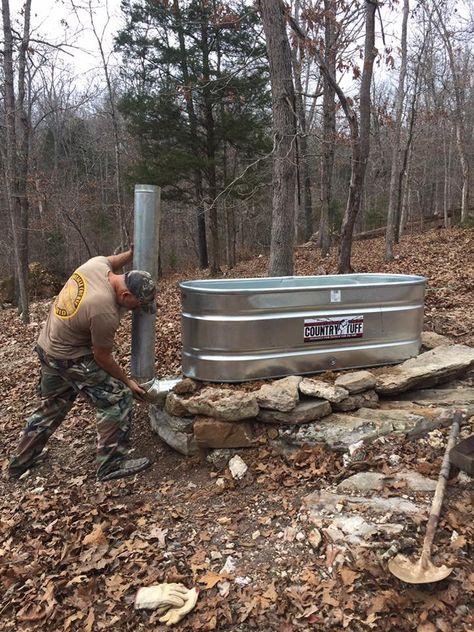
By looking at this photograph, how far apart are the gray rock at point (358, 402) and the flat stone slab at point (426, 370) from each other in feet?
0.30

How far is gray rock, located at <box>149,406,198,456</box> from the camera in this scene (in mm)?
3680

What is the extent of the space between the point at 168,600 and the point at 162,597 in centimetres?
4

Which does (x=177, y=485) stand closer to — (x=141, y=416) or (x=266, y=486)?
(x=266, y=486)

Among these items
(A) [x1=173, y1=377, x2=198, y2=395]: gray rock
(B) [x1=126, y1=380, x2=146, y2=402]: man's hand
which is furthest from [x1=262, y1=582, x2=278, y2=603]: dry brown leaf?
(B) [x1=126, y1=380, x2=146, y2=402]: man's hand

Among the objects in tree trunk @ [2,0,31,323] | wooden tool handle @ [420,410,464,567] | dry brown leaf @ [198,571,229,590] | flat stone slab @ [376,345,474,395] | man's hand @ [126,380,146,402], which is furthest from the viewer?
tree trunk @ [2,0,31,323]

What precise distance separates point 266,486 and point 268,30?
16.4 ft

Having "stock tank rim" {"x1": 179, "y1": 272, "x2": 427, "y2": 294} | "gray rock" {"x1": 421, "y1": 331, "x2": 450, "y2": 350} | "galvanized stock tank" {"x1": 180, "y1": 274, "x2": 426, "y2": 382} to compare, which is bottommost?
"gray rock" {"x1": 421, "y1": 331, "x2": 450, "y2": 350}

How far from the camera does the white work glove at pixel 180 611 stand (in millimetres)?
2229

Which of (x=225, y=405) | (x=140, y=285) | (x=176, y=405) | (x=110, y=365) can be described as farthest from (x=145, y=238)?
(x=225, y=405)

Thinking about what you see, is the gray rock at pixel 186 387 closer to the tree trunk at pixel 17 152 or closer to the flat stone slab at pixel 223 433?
the flat stone slab at pixel 223 433

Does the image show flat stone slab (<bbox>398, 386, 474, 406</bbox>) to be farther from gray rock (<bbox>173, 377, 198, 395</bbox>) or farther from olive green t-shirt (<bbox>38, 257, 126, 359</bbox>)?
olive green t-shirt (<bbox>38, 257, 126, 359</bbox>)

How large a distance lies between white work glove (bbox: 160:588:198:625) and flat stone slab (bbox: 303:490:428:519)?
0.86 meters

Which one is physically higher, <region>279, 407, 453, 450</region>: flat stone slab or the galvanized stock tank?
the galvanized stock tank

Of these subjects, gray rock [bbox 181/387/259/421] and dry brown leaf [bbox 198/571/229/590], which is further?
gray rock [bbox 181/387/259/421]
